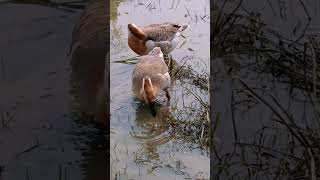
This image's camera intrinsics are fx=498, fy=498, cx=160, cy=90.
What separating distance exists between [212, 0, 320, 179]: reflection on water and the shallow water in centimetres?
12

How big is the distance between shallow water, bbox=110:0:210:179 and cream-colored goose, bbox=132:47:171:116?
4 cm

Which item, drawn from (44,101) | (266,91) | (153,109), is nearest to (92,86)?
(44,101)

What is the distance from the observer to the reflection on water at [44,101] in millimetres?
3322

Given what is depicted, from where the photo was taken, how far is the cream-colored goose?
3.36 metres

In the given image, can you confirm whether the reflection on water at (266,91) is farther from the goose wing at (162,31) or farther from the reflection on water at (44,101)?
the reflection on water at (44,101)

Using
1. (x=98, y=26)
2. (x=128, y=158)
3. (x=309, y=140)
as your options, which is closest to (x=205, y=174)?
(x=128, y=158)

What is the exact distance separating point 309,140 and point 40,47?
1.92 m

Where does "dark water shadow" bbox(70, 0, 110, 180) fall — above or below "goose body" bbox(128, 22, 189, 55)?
below

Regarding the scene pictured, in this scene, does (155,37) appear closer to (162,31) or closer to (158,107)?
(162,31)

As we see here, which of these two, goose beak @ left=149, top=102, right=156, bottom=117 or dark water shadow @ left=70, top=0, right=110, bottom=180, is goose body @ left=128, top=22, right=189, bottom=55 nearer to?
dark water shadow @ left=70, top=0, right=110, bottom=180

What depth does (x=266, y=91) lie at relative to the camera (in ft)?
11.0

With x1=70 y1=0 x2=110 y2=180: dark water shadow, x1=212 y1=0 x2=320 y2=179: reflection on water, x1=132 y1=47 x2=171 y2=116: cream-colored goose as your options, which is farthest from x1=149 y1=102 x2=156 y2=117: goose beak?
x1=212 y1=0 x2=320 y2=179: reflection on water

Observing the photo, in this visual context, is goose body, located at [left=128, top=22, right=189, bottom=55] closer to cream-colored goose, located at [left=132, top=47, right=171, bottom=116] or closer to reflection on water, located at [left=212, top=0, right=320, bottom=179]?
cream-colored goose, located at [left=132, top=47, right=171, bottom=116]

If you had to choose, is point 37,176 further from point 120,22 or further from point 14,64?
point 120,22
